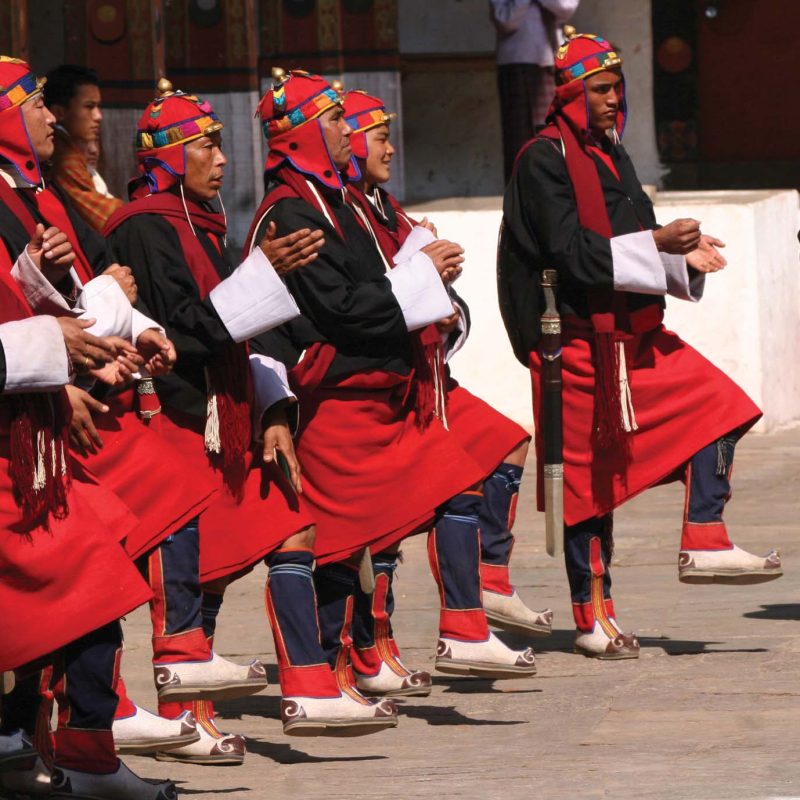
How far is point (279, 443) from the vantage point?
5750mm

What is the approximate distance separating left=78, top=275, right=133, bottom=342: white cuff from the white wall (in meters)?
5.97

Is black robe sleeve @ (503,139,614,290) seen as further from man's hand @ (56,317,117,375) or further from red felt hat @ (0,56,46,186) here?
man's hand @ (56,317,117,375)

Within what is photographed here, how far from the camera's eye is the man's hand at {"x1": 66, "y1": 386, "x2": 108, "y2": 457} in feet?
16.5

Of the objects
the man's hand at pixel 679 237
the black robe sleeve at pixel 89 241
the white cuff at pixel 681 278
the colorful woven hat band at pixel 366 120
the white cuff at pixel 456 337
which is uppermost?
the colorful woven hat band at pixel 366 120

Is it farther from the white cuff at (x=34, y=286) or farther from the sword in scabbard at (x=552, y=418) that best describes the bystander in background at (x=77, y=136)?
the white cuff at (x=34, y=286)

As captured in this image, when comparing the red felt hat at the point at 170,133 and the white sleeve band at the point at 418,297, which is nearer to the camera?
the red felt hat at the point at 170,133

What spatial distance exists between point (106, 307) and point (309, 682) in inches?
41.2

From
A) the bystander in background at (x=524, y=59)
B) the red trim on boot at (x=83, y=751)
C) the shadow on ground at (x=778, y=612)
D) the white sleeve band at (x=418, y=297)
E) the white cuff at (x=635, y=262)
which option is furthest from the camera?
the bystander in background at (x=524, y=59)

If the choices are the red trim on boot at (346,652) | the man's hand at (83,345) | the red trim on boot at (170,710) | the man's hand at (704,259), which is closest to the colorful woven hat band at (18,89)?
the man's hand at (83,345)

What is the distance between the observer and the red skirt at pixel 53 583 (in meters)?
4.82

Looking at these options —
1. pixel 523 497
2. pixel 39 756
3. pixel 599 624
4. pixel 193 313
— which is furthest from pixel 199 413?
pixel 523 497

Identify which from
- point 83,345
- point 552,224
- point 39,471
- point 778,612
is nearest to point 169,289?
point 83,345

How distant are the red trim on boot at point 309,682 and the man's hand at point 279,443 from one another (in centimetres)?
44

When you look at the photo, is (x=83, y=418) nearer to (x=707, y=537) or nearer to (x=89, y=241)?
(x=89, y=241)
